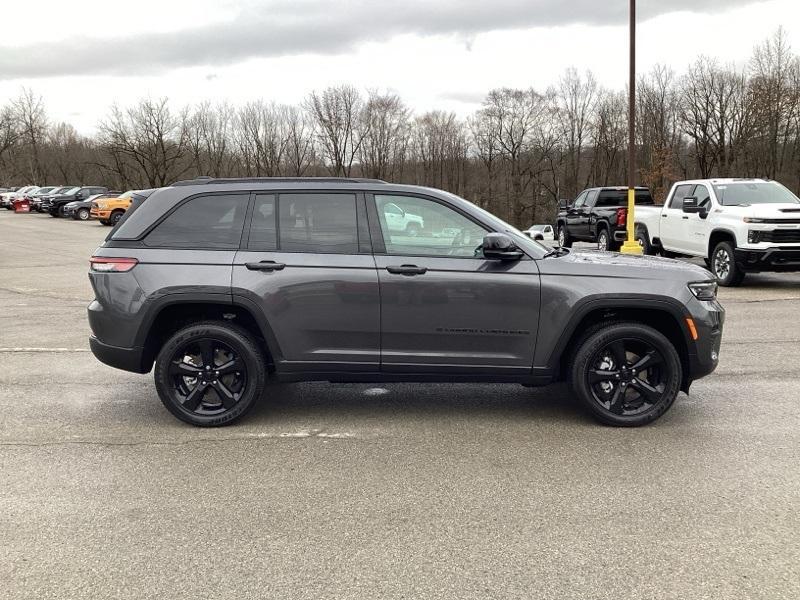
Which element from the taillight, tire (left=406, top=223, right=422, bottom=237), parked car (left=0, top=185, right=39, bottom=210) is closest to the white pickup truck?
tire (left=406, top=223, right=422, bottom=237)

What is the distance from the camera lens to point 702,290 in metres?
4.95

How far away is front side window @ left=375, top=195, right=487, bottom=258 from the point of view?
194 inches

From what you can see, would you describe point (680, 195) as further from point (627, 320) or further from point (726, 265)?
point (627, 320)

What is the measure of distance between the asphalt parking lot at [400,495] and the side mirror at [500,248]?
1.26 meters

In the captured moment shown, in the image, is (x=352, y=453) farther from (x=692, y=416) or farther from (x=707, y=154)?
(x=707, y=154)

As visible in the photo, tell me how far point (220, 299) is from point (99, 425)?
4.53 ft

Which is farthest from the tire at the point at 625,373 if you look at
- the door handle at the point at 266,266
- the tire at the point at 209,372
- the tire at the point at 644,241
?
the tire at the point at 644,241

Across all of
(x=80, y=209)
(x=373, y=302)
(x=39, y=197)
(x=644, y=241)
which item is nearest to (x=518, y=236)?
(x=373, y=302)

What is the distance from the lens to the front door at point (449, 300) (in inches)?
190

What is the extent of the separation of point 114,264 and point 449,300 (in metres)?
2.44

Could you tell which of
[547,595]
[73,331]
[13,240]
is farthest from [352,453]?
[13,240]

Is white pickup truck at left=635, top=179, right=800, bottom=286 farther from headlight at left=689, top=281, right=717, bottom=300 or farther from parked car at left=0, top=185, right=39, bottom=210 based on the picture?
parked car at left=0, top=185, right=39, bottom=210

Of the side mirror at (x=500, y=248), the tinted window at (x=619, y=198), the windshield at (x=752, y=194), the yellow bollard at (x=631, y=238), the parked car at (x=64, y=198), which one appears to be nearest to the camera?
the side mirror at (x=500, y=248)

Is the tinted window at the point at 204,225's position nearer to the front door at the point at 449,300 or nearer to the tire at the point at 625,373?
the front door at the point at 449,300
